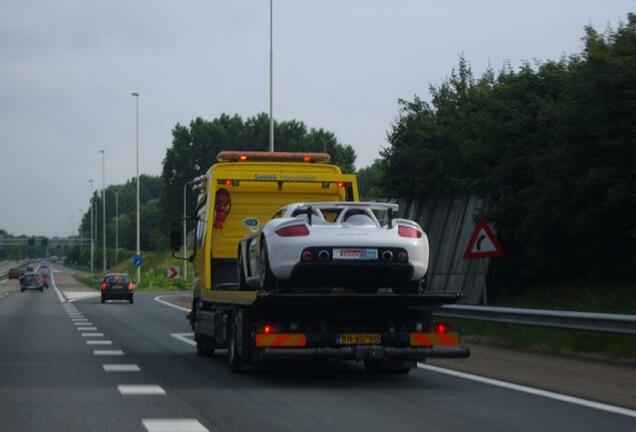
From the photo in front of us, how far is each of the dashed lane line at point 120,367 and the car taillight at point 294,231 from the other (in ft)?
11.4

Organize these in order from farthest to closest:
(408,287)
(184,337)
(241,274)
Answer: (184,337) < (241,274) < (408,287)

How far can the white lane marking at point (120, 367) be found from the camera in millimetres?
17094

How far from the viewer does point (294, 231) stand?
14859mm

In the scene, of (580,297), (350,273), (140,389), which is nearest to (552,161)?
(580,297)

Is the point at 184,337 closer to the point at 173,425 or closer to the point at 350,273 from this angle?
the point at 350,273

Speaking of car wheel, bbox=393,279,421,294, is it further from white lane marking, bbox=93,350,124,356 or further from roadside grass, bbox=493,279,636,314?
roadside grass, bbox=493,279,636,314

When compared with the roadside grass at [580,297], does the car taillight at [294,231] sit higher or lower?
higher

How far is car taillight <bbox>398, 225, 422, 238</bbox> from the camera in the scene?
49.4ft

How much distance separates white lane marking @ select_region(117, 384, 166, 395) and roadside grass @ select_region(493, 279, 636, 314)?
39.7 ft

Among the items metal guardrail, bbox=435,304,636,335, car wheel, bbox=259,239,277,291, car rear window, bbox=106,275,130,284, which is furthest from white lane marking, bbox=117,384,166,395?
car rear window, bbox=106,275,130,284

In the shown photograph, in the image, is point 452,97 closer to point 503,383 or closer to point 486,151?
point 486,151

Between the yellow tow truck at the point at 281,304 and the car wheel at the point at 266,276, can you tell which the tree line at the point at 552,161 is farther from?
the car wheel at the point at 266,276

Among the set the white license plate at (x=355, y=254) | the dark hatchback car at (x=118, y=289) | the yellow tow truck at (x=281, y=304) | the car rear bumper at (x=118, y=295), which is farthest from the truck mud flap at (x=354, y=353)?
the dark hatchback car at (x=118, y=289)

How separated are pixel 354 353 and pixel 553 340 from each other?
6.26m
